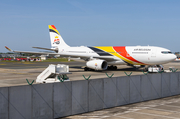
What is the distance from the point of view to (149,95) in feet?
63.9

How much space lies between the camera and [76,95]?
14602 millimetres

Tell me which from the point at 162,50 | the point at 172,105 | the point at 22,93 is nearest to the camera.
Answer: the point at 22,93

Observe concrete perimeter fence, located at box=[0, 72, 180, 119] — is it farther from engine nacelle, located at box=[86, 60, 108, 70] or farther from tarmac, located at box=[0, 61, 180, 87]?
engine nacelle, located at box=[86, 60, 108, 70]

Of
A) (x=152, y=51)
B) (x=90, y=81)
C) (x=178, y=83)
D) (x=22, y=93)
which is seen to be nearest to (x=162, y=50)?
(x=152, y=51)

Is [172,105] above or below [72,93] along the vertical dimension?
below

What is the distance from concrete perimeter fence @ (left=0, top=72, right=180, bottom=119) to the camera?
1184cm

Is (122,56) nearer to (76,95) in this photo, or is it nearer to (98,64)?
(98,64)

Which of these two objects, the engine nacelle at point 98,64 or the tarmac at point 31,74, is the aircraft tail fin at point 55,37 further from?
the engine nacelle at point 98,64

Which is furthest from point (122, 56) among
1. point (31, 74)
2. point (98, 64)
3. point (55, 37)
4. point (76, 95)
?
point (76, 95)

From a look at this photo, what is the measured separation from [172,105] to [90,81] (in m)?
6.51

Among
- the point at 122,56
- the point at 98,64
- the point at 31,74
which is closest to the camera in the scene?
the point at 31,74

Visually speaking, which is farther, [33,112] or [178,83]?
[178,83]

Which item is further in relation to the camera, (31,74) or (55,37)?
(55,37)

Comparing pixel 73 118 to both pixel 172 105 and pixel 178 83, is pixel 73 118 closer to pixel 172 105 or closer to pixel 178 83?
pixel 172 105
